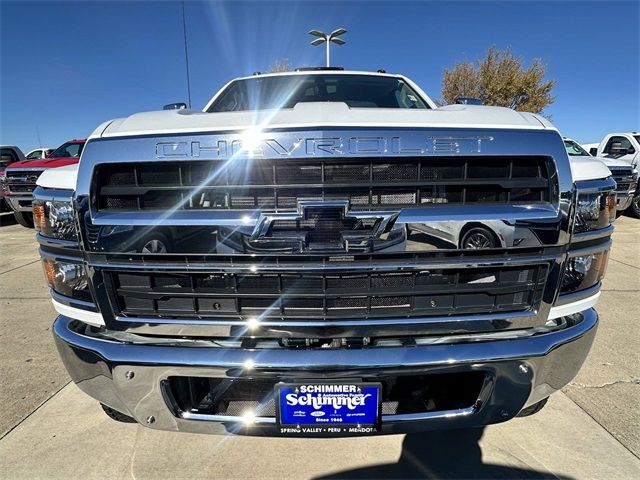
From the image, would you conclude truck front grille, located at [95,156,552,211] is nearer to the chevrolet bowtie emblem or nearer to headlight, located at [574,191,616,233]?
the chevrolet bowtie emblem

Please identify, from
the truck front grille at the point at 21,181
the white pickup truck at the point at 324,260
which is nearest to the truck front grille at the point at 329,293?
the white pickup truck at the point at 324,260

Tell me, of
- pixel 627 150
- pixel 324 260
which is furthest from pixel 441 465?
pixel 627 150

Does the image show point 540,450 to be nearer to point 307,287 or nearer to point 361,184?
point 307,287

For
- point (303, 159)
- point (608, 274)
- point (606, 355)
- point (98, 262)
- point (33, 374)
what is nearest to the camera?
point (303, 159)

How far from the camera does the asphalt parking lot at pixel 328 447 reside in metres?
1.90

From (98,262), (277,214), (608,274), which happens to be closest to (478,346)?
(277,214)

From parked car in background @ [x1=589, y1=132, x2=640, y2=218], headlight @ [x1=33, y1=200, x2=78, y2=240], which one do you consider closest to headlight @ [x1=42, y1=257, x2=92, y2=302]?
headlight @ [x1=33, y1=200, x2=78, y2=240]

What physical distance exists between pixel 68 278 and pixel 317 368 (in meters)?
1.13

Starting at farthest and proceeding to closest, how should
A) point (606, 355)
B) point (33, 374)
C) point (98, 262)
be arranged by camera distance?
point (606, 355) → point (33, 374) → point (98, 262)

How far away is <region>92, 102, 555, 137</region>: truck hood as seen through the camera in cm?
149

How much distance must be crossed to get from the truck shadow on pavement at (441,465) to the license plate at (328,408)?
0.52 m

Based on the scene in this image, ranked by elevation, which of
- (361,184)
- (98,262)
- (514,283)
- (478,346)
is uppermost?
(361,184)

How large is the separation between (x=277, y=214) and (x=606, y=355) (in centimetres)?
297

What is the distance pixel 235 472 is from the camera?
6.21ft
